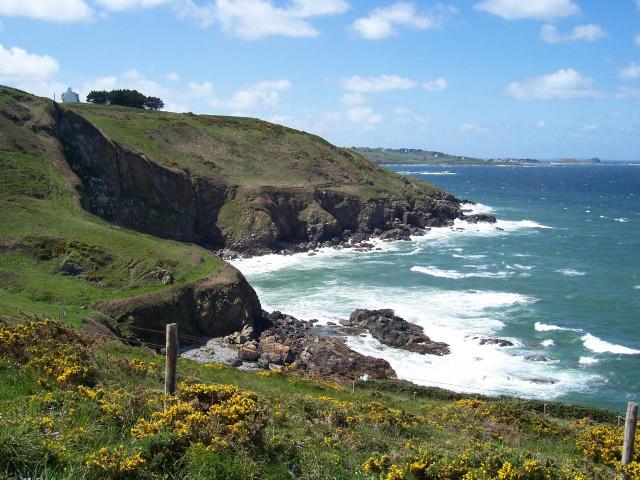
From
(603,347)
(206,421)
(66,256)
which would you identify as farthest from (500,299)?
(206,421)

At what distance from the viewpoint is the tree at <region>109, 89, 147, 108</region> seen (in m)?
125

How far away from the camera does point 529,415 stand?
21.5 metres

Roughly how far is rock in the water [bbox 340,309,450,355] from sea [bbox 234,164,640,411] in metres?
0.75

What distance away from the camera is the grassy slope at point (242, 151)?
293 feet

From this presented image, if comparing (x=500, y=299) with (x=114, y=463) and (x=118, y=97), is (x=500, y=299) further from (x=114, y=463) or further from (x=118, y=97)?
(x=118, y=97)

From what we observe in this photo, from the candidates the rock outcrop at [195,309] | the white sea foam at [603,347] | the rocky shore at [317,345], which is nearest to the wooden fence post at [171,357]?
the rocky shore at [317,345]

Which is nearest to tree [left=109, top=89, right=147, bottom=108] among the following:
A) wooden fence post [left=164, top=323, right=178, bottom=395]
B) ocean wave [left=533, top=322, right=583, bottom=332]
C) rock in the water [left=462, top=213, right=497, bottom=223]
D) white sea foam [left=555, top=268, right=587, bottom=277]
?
rock in the water [left=462, top=213, right=497, bottom=223]

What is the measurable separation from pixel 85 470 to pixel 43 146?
58500mm

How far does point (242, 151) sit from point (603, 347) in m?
69.2

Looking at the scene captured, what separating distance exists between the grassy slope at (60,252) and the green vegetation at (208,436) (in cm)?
1676

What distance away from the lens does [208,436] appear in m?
10.4

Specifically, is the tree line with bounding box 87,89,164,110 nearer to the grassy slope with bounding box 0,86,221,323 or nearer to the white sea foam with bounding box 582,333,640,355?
the grassy slope with bounding box 0,86,221,323

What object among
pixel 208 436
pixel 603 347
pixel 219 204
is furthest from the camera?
pixel 219 204

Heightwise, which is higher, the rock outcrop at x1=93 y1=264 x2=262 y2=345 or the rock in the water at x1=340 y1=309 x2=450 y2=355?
the rock outcrop at x1=93 y1=264 x2=262 y2=345
